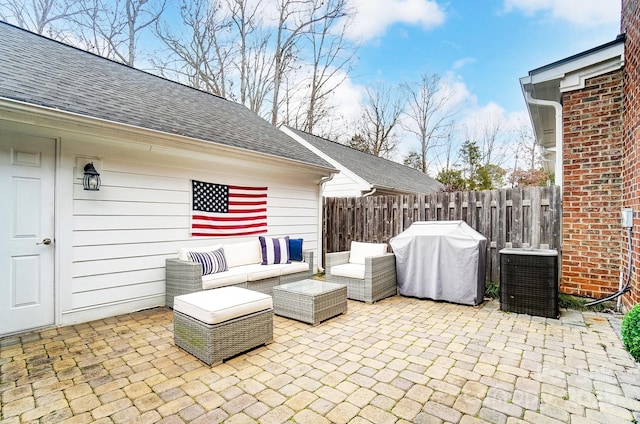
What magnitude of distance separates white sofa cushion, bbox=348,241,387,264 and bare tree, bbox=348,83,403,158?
44.7 ft

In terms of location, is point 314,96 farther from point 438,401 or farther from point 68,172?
point 438,401

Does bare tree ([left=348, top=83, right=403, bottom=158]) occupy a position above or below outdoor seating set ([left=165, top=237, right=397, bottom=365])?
above

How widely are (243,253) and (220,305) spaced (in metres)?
2.31

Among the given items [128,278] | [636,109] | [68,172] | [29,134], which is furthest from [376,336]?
[29,134]

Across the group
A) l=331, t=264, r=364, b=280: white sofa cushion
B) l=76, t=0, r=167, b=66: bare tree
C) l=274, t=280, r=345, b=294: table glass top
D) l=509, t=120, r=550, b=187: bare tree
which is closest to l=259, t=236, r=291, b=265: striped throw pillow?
l=331, t=264, r=364, b=280: white sofa cushion

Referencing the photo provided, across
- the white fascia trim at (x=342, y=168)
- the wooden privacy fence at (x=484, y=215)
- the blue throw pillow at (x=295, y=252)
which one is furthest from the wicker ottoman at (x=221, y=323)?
the white fascia trim at (x=342, y=168)

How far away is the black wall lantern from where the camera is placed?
3.77 meters

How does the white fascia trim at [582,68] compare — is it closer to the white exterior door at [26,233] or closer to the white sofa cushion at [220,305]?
the white sofa cushion at [220,305]

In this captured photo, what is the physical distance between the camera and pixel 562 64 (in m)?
4.37

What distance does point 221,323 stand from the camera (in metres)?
2.78

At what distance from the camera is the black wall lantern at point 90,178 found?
3773mm

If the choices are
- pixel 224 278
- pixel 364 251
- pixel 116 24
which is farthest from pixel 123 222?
pixel 116 24

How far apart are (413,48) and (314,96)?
4.73 metres

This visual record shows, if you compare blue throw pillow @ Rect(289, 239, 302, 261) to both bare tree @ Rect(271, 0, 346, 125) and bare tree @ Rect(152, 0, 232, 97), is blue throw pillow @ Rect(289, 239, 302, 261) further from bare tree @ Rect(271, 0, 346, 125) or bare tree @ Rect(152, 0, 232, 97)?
bare tree @ Rect(271, 0, 346, 125)
